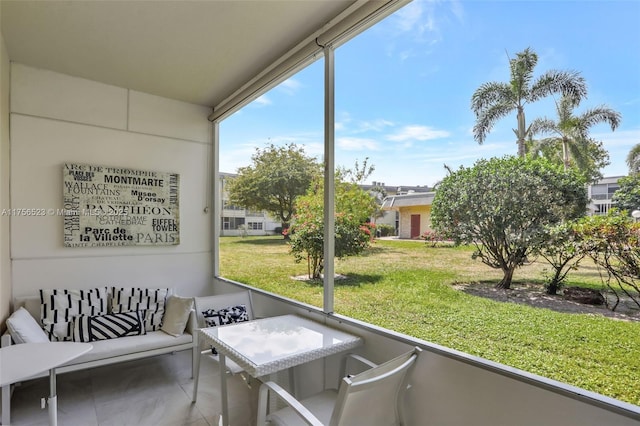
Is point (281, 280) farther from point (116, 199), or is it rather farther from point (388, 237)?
point (116, 199)

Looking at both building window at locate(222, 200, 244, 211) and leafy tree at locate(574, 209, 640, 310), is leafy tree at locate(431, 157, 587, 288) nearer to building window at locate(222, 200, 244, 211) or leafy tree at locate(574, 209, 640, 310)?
leafy tree at locate(574, 209, 640, 310)

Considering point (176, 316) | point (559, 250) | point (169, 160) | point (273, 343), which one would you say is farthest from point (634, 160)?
point (169, 160)

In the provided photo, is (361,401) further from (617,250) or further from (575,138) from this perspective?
(575,138)

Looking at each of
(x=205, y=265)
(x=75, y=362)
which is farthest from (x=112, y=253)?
(x=75, y=362)

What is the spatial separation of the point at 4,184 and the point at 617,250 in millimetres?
4249

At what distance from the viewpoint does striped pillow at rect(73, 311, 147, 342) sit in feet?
9.23

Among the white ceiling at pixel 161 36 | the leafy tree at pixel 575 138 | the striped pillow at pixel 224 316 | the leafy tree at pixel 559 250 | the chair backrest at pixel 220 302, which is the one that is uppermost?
the white ceiling at pixel 161 36

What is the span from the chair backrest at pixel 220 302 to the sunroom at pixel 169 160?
0.14 metres

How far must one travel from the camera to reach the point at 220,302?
3.01 meters

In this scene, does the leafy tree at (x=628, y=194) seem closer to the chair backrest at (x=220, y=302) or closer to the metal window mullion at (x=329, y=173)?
the metal window mullion at (x=329, y=173)

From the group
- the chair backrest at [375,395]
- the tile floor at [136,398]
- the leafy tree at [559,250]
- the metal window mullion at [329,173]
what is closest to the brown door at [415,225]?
the metal window mullion at [329,173]

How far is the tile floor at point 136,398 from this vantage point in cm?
234

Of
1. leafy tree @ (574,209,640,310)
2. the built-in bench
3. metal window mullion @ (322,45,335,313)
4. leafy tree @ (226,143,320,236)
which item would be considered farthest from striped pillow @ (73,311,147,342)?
leafy tree @ (574,209,640,310)

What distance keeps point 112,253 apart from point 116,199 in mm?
568
